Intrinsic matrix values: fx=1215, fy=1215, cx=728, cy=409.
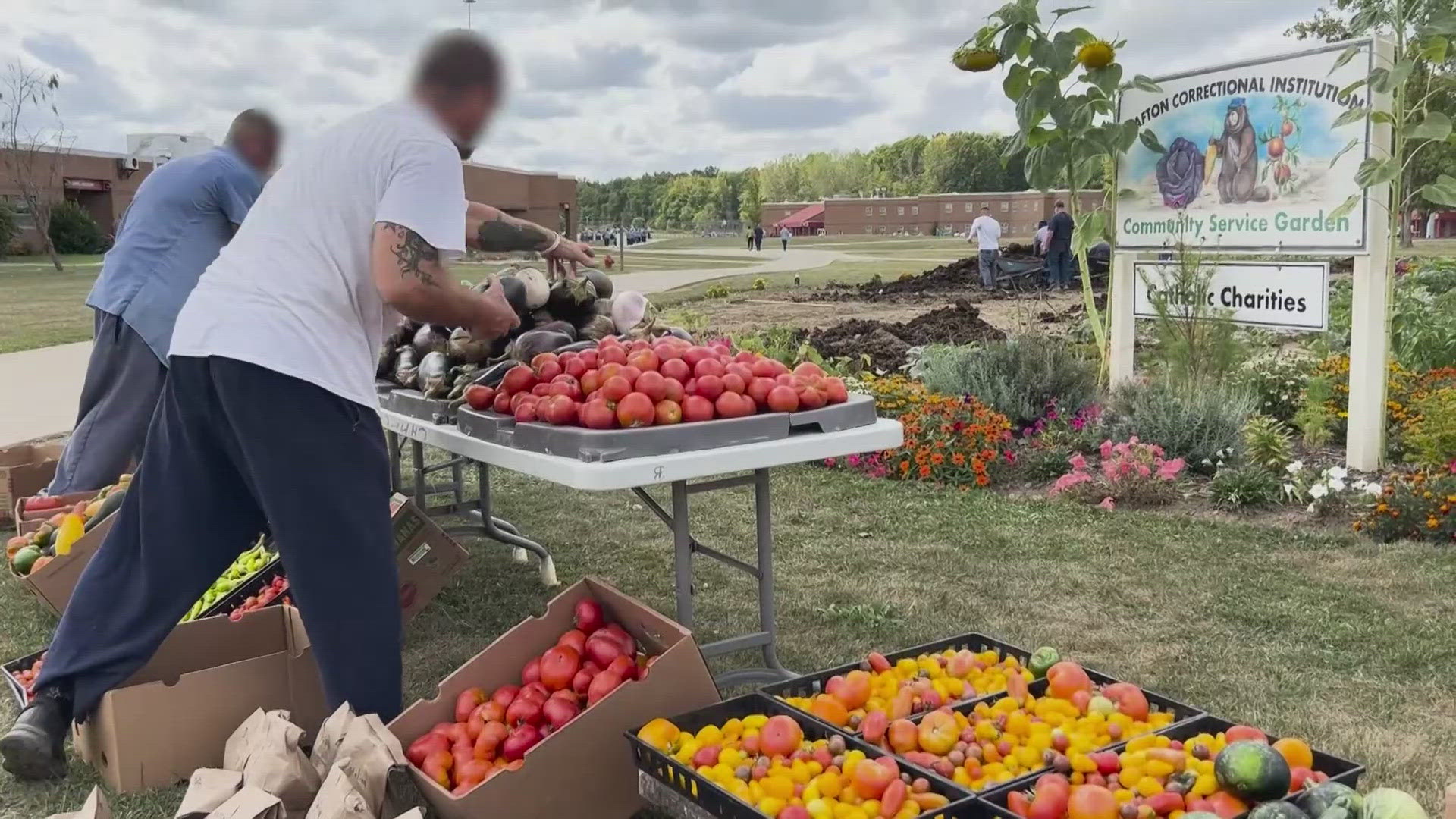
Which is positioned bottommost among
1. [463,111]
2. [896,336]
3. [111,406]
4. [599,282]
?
[896,336]

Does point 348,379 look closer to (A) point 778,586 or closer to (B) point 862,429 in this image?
(B) point 862,429

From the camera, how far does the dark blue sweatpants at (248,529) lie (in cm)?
286

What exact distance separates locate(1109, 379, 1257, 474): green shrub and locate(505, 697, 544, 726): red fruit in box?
4.65 m

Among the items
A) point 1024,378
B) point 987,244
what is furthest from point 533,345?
point 987,244

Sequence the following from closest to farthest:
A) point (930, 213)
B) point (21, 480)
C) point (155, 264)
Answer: point (155, 264)
point (21, 480)
point (930, 213)

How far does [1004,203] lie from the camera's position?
82.2 metres

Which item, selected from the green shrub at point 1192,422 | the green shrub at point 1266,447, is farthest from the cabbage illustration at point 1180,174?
the green shrub at point 1266,447

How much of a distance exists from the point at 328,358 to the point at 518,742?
1016mm

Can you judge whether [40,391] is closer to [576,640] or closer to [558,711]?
[576,640]

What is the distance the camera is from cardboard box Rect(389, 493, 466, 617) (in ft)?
14.2

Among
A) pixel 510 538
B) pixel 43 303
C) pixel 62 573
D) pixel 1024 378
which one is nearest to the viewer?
pixel 62 573

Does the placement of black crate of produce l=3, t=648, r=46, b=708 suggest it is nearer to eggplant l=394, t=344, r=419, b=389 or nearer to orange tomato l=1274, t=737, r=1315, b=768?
eggplant l=394, t=344, r=419, b=389

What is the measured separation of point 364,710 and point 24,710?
1.06 m

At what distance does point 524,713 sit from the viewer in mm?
3012
